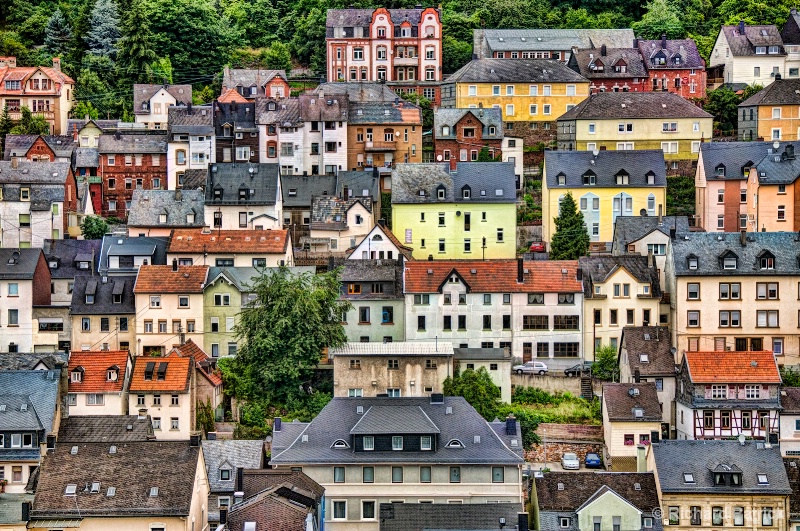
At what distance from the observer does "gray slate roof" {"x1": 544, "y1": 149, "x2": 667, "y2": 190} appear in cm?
10825

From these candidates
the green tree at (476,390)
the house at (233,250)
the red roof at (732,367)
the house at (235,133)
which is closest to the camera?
the red roof at (732,367)

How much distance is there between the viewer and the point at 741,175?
10712 cm

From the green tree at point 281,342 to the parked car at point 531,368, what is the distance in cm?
859

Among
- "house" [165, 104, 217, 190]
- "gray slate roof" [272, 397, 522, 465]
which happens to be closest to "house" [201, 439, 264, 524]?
"gray slate roof" [272, 397, 522, 465]

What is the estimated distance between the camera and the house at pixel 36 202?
10594 centimetres

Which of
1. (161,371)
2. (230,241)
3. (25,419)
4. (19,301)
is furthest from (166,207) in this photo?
(25,419)

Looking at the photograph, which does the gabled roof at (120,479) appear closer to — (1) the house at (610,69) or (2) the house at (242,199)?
(2) the house at (242,199)

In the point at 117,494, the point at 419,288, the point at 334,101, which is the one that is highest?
the point at 334,101

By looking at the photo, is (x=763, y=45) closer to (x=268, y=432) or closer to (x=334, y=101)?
(x=334, y=101)

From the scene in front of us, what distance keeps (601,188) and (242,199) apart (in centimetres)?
2061

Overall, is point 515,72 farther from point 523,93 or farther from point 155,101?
point 155,101

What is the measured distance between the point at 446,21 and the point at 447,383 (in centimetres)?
6051

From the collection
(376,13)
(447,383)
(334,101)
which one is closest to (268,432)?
(447,383)

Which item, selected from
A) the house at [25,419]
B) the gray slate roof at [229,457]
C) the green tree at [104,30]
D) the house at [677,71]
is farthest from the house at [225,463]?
the green tree at [104,30]
